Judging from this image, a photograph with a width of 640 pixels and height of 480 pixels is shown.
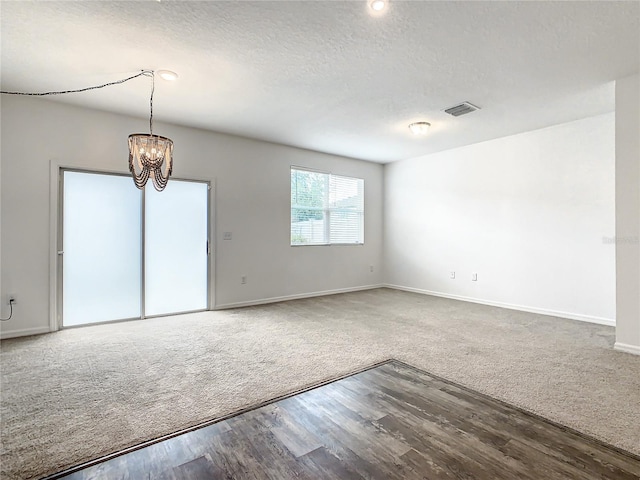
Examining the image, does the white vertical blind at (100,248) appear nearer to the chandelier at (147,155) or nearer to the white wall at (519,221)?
the chandelier at (147,155)

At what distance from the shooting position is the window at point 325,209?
6.00 metres

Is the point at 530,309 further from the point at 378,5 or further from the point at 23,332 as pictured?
the point at 23,332

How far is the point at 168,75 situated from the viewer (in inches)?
124

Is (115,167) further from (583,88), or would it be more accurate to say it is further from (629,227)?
(629,227)

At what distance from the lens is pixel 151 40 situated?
2.60 metres

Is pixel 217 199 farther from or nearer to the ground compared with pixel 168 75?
nearer to the ground

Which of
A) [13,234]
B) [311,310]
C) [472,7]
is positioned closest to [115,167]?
[13,234]

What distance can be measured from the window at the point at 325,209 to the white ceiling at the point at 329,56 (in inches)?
68.1

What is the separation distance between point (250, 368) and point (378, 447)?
1.39m

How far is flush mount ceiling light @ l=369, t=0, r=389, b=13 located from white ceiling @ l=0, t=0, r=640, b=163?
49 mm

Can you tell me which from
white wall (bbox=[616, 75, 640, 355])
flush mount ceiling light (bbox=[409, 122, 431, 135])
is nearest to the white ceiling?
flush mount ceiling light (bbox=[409, 122, 431, 135])

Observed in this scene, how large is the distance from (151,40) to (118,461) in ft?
9.50

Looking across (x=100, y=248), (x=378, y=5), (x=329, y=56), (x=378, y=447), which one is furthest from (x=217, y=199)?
(x=378, y=447)

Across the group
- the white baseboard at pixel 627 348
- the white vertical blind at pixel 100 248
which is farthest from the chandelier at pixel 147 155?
the white baseboard at pixel 627 348
